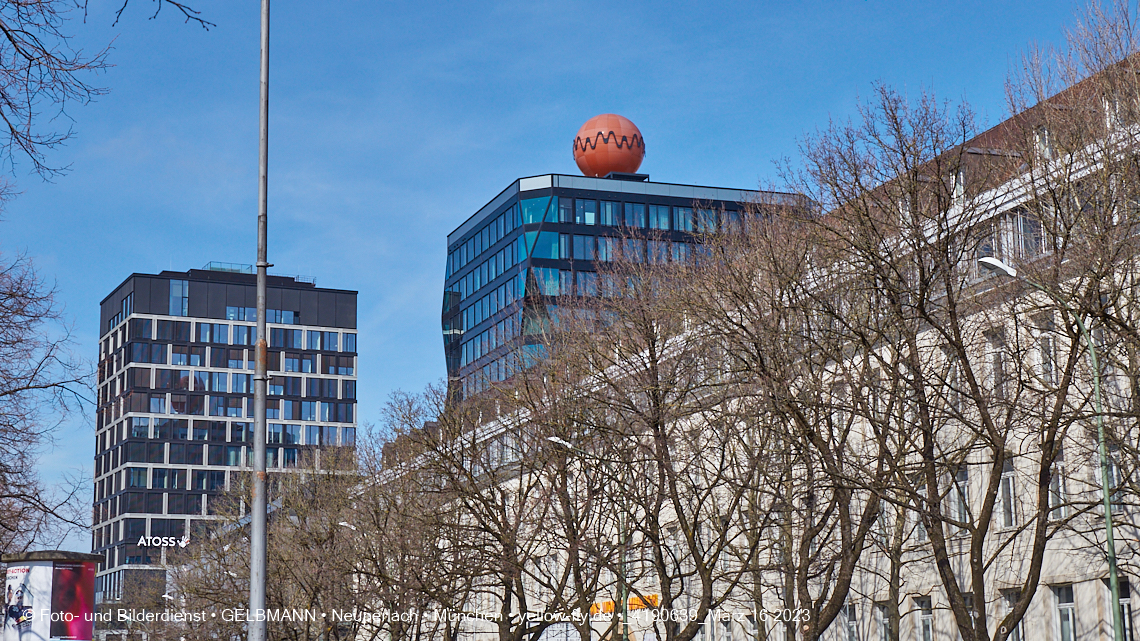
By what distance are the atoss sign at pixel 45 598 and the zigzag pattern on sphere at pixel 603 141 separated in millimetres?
72786

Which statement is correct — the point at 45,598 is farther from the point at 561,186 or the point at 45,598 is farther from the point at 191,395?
the point at 191,395

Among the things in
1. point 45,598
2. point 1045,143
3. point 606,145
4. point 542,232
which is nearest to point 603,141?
point 606,145

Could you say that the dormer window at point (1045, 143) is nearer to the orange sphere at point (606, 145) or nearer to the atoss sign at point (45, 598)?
the atoss sign at point (45, 598)

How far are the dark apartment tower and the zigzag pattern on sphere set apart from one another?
6349 cm

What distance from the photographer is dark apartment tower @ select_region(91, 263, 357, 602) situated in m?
149

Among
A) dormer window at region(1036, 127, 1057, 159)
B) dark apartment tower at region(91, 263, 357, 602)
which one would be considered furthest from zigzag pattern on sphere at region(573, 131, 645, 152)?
dormer window at region(1036, 127, 1057, 159)

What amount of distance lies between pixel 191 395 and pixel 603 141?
77.9 meters

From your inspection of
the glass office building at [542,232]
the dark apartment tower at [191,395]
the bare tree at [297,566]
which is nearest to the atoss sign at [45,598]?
the bare tree at [297,566]

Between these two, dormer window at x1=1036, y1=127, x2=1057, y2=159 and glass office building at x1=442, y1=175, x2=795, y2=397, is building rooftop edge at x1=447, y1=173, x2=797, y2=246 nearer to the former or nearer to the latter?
glass office building at x1=442, y1=175, x2=795, y2=397

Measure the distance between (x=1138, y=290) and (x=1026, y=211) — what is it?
235 cm

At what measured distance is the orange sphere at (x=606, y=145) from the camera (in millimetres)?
92000

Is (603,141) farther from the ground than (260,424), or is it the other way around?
(603,141)

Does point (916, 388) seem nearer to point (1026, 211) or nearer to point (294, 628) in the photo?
point (1026, 211)

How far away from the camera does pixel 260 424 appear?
16734mm
